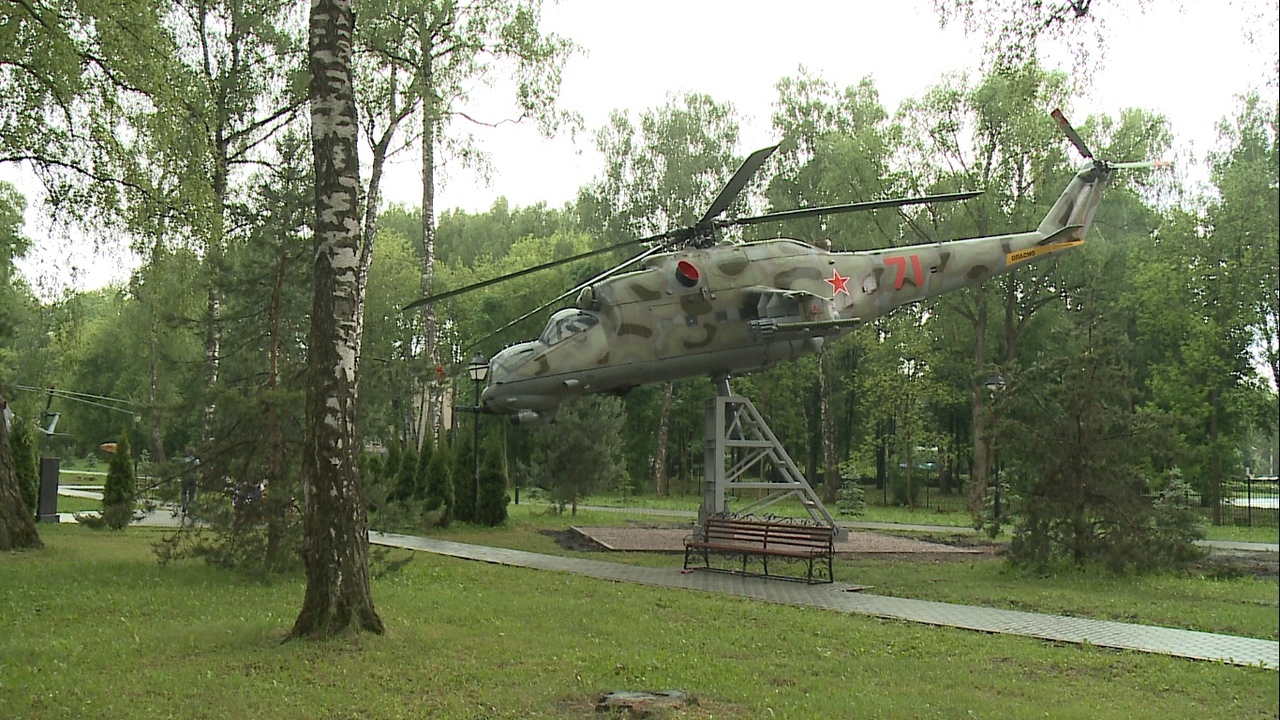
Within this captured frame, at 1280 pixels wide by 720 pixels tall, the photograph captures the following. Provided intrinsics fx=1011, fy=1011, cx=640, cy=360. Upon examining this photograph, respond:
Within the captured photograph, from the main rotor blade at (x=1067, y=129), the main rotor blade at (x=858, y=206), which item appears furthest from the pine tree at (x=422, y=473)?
the main rotor blade at (x=1067, y=129)

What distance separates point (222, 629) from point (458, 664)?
2395 mm

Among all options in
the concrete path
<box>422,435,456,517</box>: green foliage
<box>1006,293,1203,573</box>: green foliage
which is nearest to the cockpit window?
<box>422,435,456,517</box>: green foliage

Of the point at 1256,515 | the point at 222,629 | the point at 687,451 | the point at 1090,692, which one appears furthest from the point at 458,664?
the point at 687,451

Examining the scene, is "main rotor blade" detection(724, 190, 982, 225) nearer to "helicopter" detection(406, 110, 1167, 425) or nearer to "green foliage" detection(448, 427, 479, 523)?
"helicopter" detection(406, 110, 1167, 425)

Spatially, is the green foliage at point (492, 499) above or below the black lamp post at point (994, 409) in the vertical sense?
below

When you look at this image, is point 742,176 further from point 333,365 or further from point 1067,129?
point 333,365

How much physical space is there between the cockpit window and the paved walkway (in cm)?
325

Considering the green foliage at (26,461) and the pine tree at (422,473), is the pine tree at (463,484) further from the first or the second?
the green foliage at (26,461)

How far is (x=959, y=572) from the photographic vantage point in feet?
45.0

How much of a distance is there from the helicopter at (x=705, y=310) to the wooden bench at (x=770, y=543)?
283 cm

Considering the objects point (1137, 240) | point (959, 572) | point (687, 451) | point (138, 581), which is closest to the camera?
point (138, 581)

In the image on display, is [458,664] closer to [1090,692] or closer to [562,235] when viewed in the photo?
[1090,692]

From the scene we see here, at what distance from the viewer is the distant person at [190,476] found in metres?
11.3

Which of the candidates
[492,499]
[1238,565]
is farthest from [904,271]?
[492,499]
